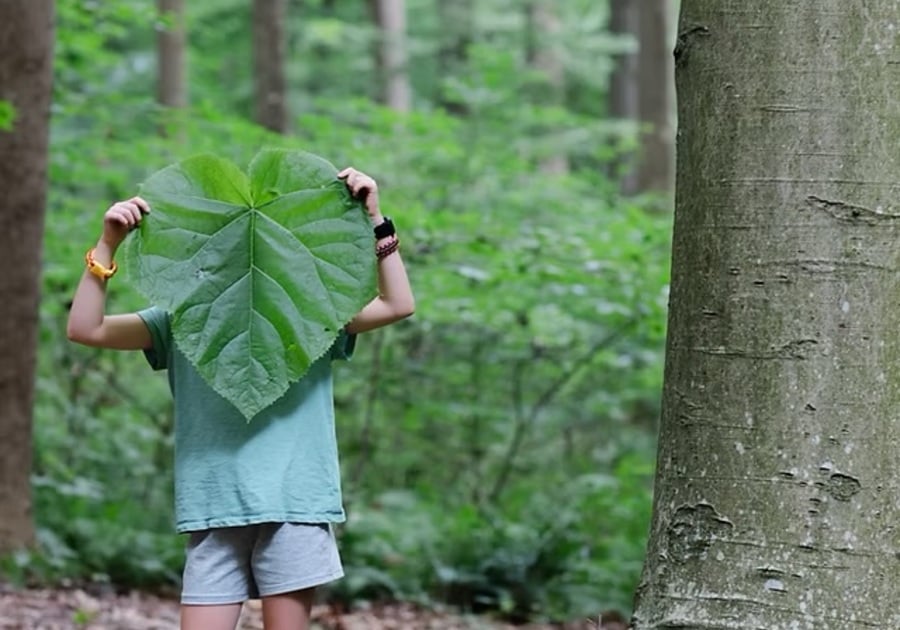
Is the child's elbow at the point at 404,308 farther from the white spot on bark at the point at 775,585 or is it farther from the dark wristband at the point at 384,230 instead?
the white spot on bark at the point at 775,585

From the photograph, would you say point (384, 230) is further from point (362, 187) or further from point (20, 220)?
point (20, 220)

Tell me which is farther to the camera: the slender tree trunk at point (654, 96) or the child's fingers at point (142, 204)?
the slender tree trunk at point (654, 96)

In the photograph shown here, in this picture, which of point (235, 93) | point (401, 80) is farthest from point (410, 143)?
point (235, 93)

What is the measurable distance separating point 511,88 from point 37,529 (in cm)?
569

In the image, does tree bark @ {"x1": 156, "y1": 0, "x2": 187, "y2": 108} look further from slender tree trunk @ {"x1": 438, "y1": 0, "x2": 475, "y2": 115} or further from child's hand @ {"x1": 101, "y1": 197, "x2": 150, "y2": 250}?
child's hand @ {"x1": 101, "y1": 197, "x2": 150, "y2": 250}

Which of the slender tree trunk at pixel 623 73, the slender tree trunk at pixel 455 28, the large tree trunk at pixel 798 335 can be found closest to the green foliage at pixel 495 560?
the large tree trunk at pixel 798 335

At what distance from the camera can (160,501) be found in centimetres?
857

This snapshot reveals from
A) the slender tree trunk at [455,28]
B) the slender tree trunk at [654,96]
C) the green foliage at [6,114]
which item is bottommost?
the green foliage at [6,114]

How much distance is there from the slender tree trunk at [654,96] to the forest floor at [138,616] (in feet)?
25.9

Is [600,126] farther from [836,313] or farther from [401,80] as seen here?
[836,313]

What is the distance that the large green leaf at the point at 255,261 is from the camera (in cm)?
290

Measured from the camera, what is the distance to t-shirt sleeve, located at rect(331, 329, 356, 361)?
3.09 m

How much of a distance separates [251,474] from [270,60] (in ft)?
35.3

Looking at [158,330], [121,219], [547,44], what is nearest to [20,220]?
[158,330]
